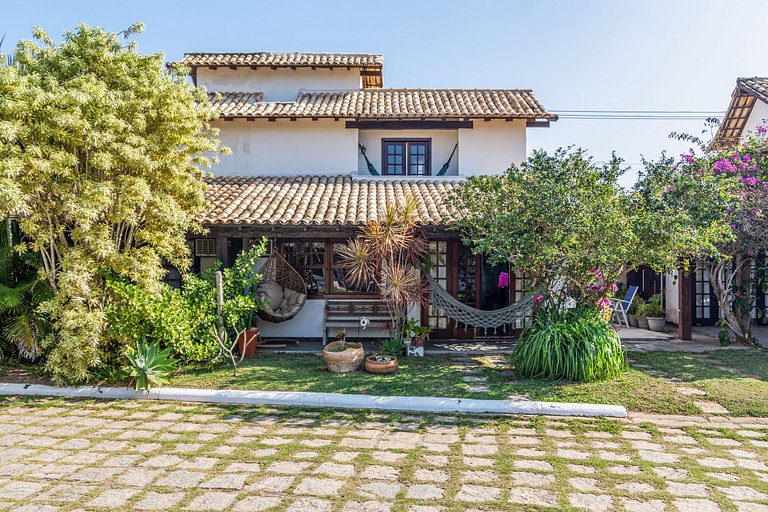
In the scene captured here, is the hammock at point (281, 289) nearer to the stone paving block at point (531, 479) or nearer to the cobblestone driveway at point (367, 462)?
the cobblestone driveway at point (367, 462)

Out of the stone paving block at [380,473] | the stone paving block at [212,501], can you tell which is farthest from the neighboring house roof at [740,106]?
the stone paving block at [212,501]

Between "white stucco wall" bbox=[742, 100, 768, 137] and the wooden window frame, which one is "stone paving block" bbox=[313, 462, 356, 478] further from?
"white stucco wall" bbox=[742, 100, 768, 137]

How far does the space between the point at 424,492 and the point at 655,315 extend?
10648 mm

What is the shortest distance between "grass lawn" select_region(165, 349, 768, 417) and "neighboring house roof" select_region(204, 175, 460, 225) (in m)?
2.60

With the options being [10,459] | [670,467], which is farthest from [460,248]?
[10,459]

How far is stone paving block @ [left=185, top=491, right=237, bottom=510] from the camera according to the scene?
352cm

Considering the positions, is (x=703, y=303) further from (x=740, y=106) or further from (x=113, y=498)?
(x=113, y=498)

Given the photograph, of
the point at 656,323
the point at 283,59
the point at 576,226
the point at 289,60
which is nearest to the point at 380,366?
the point at 576,226

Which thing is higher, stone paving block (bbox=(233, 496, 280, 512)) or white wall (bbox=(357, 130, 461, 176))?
white wall (bbox=(357, 130, 461, 176))

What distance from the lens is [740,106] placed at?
1398 centimetres

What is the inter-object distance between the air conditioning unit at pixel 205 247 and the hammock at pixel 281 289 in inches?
60.7

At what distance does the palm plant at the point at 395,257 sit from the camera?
26.8 feet

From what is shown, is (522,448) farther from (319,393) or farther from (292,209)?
(292,209)

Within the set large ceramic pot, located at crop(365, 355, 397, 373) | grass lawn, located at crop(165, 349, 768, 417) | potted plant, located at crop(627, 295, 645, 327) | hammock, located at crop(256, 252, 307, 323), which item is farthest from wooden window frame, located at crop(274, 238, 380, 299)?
potted plant, located at crop(627, 295, 645, 327)
